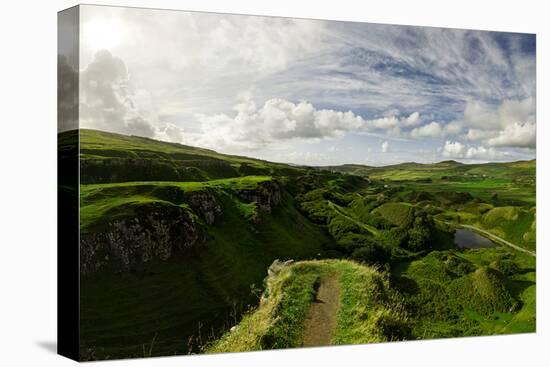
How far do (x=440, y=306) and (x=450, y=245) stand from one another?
113 cm

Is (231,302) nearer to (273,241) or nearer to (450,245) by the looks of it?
(273,241)

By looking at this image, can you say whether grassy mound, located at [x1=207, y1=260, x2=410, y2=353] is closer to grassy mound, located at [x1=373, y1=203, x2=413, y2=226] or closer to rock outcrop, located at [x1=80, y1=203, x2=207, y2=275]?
grassy mound, located at [x1=373, y1=203, x2=413, y2=226]

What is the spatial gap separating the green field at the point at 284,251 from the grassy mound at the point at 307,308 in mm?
20

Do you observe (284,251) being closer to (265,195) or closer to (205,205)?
(265,195)

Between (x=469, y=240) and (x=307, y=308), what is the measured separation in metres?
3.46

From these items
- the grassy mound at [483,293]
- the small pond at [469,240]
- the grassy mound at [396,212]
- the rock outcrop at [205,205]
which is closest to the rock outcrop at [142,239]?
the rock outcrop at [205,205]

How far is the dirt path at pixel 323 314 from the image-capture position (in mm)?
12438

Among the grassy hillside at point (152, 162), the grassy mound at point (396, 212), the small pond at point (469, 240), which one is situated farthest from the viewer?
the small pond at point (469, 240)

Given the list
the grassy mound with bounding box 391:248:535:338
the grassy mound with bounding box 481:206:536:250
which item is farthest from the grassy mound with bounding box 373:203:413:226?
the grassy mound with bounding box 481:206:536:250

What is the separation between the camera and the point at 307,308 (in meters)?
12.6

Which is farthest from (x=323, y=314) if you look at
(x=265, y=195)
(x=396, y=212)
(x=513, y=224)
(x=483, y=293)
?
(x=513, y=224)

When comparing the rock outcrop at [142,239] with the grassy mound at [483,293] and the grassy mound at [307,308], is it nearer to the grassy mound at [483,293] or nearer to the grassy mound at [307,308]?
the grassy mound at [307,308]

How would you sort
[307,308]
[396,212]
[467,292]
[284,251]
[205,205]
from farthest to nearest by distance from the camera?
[396,212] < [467,292] < [284,251] < [307,308] < [205,205]

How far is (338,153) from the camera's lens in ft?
44.3
